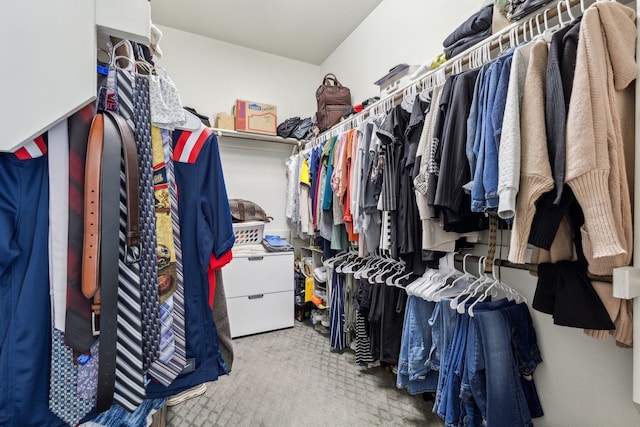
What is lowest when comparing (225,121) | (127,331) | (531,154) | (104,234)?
(127,331)

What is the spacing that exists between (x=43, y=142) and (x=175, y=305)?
471 millimetres

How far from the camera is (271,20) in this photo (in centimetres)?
271

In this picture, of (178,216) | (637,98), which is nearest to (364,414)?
(178,216)

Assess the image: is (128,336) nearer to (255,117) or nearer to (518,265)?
(518,265)

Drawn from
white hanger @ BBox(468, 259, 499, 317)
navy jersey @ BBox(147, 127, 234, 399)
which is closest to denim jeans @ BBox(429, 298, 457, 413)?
white hanger @ BBox(468, 259, 499, 317)

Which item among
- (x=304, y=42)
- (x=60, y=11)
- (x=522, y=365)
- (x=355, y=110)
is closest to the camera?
(x=60, y=11)

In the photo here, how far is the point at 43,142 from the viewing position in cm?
61

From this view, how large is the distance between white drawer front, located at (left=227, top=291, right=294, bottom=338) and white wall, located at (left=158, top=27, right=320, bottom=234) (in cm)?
88

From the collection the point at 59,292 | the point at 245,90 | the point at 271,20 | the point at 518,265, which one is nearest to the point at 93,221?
the point at 59,292

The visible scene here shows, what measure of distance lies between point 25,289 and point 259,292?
211cm

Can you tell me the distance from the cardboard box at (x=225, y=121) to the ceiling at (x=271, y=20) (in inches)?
34.4

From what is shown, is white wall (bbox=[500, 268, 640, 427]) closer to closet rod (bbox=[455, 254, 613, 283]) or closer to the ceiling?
closet rod (bbox=[455, 254, 613, 283])

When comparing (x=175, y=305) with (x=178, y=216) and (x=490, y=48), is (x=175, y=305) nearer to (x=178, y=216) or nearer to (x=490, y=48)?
(x=178, y=216)

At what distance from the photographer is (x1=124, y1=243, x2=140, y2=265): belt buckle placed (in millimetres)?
638
